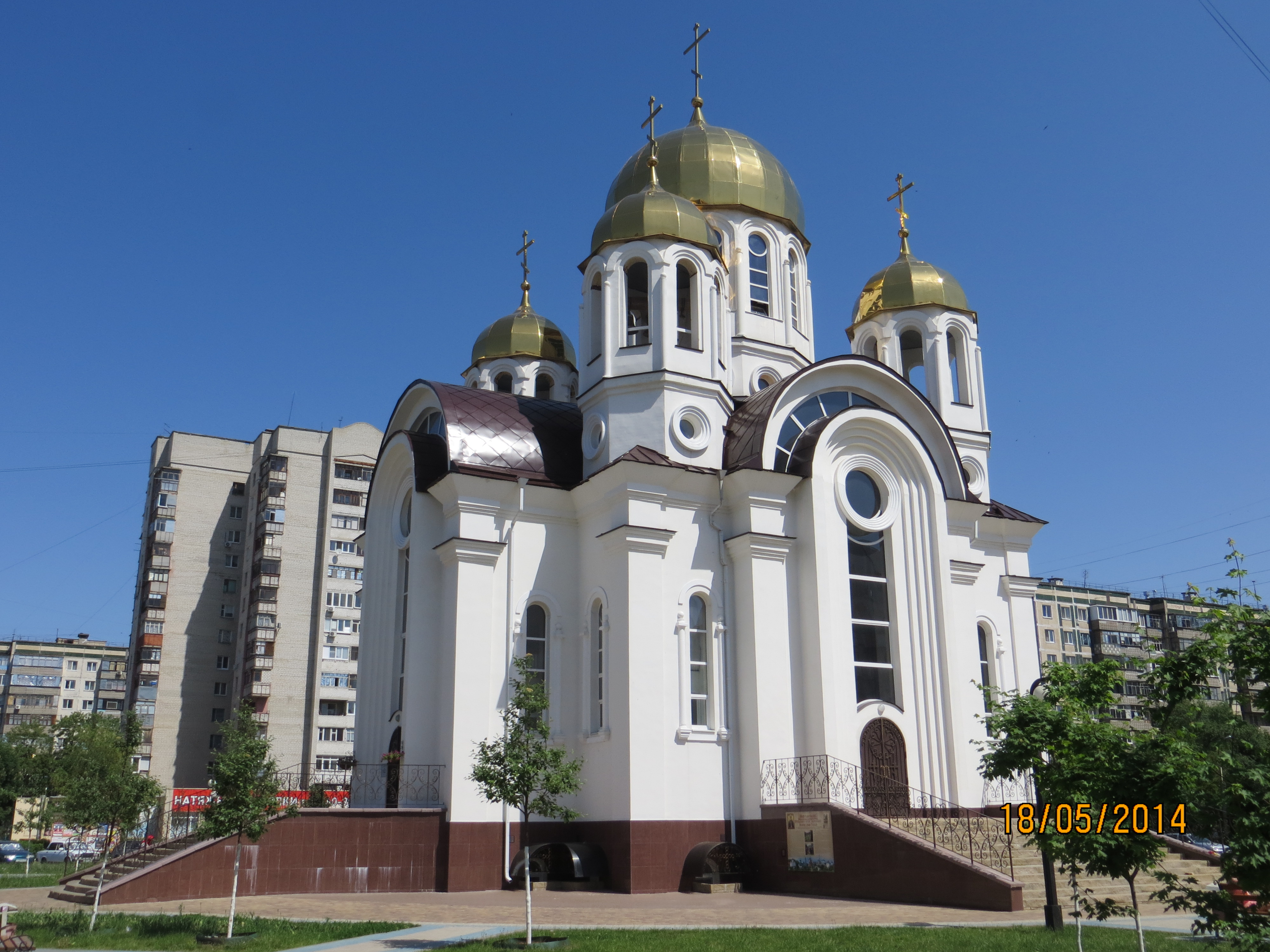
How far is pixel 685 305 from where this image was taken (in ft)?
72.6

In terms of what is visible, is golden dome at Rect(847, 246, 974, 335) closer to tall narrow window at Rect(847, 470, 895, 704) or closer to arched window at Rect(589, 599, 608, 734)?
tall narrow window at Rect(847, 470, 895, 704)

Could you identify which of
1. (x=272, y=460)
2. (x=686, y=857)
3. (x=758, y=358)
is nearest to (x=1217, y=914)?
(x=686, y=857)

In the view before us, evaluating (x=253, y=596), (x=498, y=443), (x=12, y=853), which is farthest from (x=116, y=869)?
(x=253, y=596)

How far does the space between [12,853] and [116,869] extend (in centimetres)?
2572

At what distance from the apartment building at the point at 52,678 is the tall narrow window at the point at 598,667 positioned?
67035mm

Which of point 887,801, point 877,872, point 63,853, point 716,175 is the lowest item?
point 63,853

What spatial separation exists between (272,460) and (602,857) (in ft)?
127

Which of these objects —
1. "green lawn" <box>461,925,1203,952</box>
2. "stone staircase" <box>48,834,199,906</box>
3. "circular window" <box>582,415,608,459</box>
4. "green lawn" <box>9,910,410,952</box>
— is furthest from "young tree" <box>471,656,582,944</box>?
"circular window" <box>582,415,608,459</box>

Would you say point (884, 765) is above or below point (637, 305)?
below

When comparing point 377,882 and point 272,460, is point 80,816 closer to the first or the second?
point 377,882

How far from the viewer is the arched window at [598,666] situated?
19109 mm

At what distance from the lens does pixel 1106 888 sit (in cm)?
1544

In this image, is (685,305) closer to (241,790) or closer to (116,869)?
(241,790)
